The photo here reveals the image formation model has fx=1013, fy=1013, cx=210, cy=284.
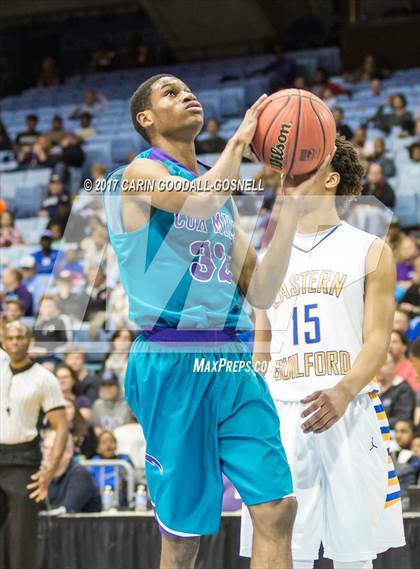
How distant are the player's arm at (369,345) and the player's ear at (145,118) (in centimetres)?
100

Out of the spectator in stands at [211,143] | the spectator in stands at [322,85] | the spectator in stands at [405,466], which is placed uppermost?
the spectator in stands at [322,85]

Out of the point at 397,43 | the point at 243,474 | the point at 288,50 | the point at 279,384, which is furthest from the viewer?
the point at 288,50

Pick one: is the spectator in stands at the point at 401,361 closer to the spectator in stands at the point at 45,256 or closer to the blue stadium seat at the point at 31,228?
the spectator in stands at the point at 45,256

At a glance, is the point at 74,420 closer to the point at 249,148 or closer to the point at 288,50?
the point at 249,148

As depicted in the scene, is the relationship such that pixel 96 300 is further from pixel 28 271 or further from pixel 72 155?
pixel 72 155

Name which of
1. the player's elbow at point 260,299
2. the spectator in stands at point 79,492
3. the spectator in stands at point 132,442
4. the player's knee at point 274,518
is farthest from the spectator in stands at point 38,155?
the player's knee at point 274,518

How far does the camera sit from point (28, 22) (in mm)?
21609

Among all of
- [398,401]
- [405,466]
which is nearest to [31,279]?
[398,401]

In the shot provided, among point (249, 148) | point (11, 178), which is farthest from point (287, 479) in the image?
point (11, 178)

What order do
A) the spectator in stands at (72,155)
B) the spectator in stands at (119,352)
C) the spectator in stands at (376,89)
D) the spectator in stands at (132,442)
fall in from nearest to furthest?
the spectator in stands at (132,442), the spectator in stands at (119,352), the spectator in stands at (72,155), the spectator in stands at (376,89)

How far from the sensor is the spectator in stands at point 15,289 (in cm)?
1088

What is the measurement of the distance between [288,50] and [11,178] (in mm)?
6215

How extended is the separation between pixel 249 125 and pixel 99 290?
7.26 metres

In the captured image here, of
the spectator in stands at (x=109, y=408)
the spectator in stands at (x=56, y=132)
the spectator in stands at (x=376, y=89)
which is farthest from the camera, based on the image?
the spectator in stands at (x=56, y=132)
